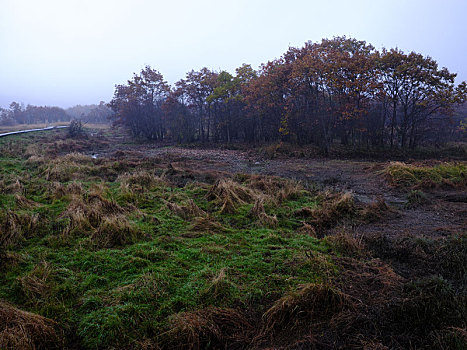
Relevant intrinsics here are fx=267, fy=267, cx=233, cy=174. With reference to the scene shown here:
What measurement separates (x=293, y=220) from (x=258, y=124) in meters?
19.0

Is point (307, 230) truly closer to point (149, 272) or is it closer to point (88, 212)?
point (149, 272)

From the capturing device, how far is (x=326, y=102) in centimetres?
1881

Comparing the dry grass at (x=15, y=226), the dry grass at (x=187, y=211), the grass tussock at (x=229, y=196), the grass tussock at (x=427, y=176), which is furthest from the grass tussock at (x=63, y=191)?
the grass tussock at (x=427, y=176)

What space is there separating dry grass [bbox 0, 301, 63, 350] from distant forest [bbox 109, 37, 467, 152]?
16.0 metres

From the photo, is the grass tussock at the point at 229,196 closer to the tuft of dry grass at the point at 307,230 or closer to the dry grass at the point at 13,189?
the tuft of dry grass at the point at 307,230

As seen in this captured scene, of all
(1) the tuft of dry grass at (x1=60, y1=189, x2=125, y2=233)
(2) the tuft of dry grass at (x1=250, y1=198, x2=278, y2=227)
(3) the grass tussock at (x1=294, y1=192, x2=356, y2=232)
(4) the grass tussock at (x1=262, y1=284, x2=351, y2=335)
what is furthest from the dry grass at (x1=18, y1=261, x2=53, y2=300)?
(3) the grass tussock at (x1=294, y1=192, x2=356, y2=232)

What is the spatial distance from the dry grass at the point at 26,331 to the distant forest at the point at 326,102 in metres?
16.0

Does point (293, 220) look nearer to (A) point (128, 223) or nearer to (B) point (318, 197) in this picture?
(B) point (318, 197)

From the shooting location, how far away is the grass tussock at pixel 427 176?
799 centimetres

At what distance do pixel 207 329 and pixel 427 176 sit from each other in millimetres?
8911

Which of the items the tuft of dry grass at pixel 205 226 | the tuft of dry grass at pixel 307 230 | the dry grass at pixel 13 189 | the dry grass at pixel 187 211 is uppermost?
the dry grass at pixel 13 189

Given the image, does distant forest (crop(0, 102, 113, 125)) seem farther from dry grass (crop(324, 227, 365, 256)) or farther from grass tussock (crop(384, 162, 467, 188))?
dry grass (crop(324, 227, 365, 256))

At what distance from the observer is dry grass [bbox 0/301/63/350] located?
2.25 meters

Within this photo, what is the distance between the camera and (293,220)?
5.56 metres
